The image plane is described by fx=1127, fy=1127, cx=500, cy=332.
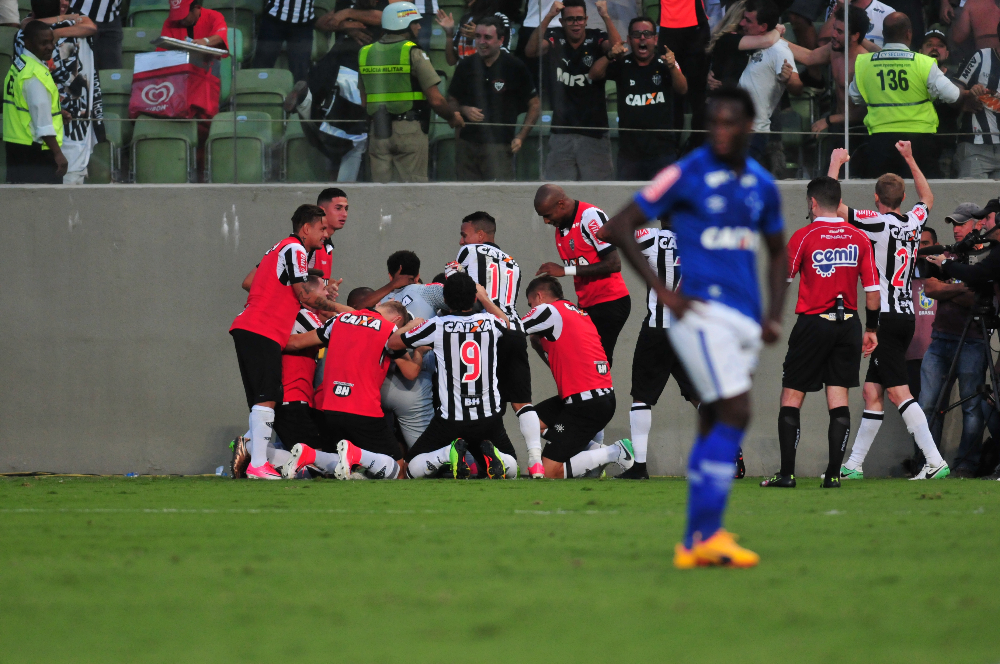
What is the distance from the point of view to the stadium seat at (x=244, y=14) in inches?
436

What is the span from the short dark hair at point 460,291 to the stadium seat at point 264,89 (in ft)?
10.8

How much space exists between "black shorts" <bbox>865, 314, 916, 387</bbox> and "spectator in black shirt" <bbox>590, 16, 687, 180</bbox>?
2.89 metres

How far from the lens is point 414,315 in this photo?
389 inches

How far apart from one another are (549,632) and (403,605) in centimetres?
54

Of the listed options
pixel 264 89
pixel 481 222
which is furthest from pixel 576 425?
pixel 264 89

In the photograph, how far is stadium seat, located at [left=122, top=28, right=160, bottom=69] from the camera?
36.7ft

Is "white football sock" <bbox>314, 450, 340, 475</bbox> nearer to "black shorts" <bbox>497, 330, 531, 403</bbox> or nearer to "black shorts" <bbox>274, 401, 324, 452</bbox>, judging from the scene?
"black shorts" <bbox>274, 401, 324, 452</bbox>

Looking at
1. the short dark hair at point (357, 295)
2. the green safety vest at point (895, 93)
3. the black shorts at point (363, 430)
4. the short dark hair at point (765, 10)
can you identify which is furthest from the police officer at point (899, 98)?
the black shorts at point (363, 430)

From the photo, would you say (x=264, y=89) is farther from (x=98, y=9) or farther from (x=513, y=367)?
(x=513, y=367)

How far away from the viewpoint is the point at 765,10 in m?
11.1

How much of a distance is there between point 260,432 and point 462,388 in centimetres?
164

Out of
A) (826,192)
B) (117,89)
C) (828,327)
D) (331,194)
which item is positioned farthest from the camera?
(117,89)

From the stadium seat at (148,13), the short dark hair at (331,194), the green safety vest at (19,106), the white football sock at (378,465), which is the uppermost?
the stadium seat at (148,13)

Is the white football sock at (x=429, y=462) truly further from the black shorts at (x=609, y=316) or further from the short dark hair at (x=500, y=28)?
the short dark hair at (x=500, y=28)
